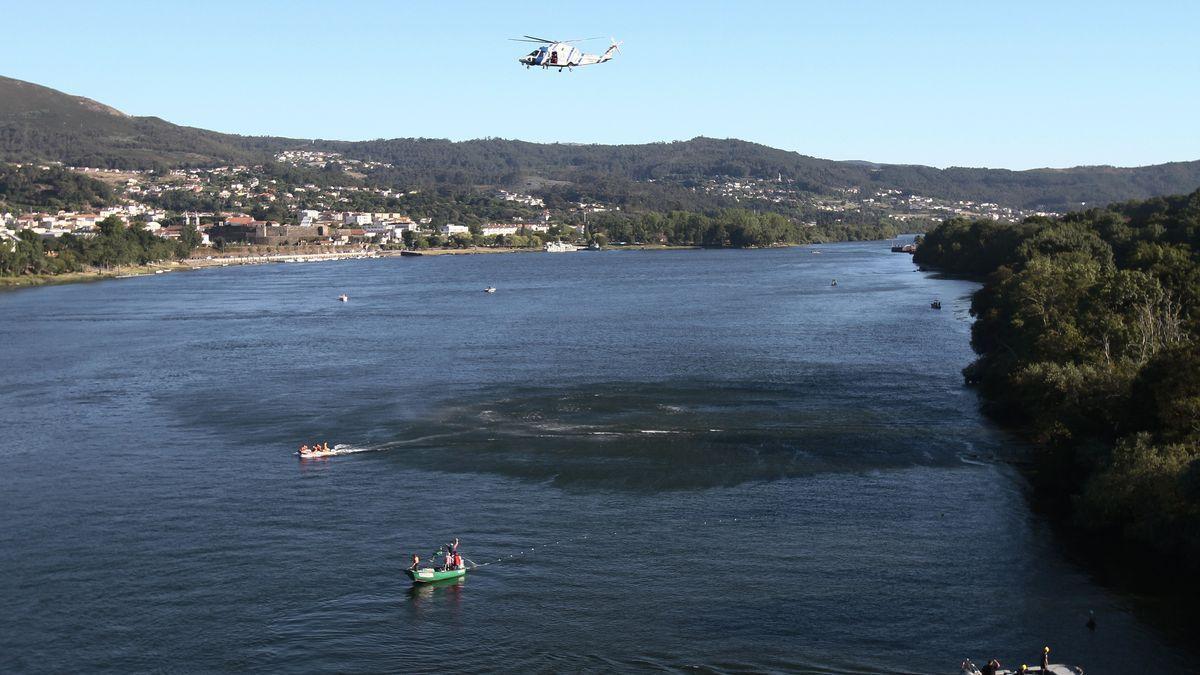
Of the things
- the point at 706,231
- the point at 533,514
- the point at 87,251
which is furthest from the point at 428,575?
the point at 706,231

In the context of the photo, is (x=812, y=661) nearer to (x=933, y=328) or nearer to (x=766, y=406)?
(x=766, y=406)

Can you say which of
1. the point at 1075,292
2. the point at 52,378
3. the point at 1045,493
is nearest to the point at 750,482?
the point at 1045,493

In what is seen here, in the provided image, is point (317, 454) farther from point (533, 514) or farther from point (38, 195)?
point (38, 195)

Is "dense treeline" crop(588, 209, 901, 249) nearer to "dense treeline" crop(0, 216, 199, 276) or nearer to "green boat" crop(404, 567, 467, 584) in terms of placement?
"dense treeline" crop(0, 216, 199, 276)

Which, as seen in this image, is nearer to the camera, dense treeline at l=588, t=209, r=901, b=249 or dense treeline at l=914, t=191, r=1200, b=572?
dense treeline at l=914, t=191, r=1200, b=572

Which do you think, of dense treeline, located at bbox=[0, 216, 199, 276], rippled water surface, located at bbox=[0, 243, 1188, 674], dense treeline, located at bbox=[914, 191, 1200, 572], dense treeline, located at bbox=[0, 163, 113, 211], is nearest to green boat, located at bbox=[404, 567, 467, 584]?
rippled water surface, located at bbox=[0, 243, 1188, 674]

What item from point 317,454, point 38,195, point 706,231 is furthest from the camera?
point 38,195
